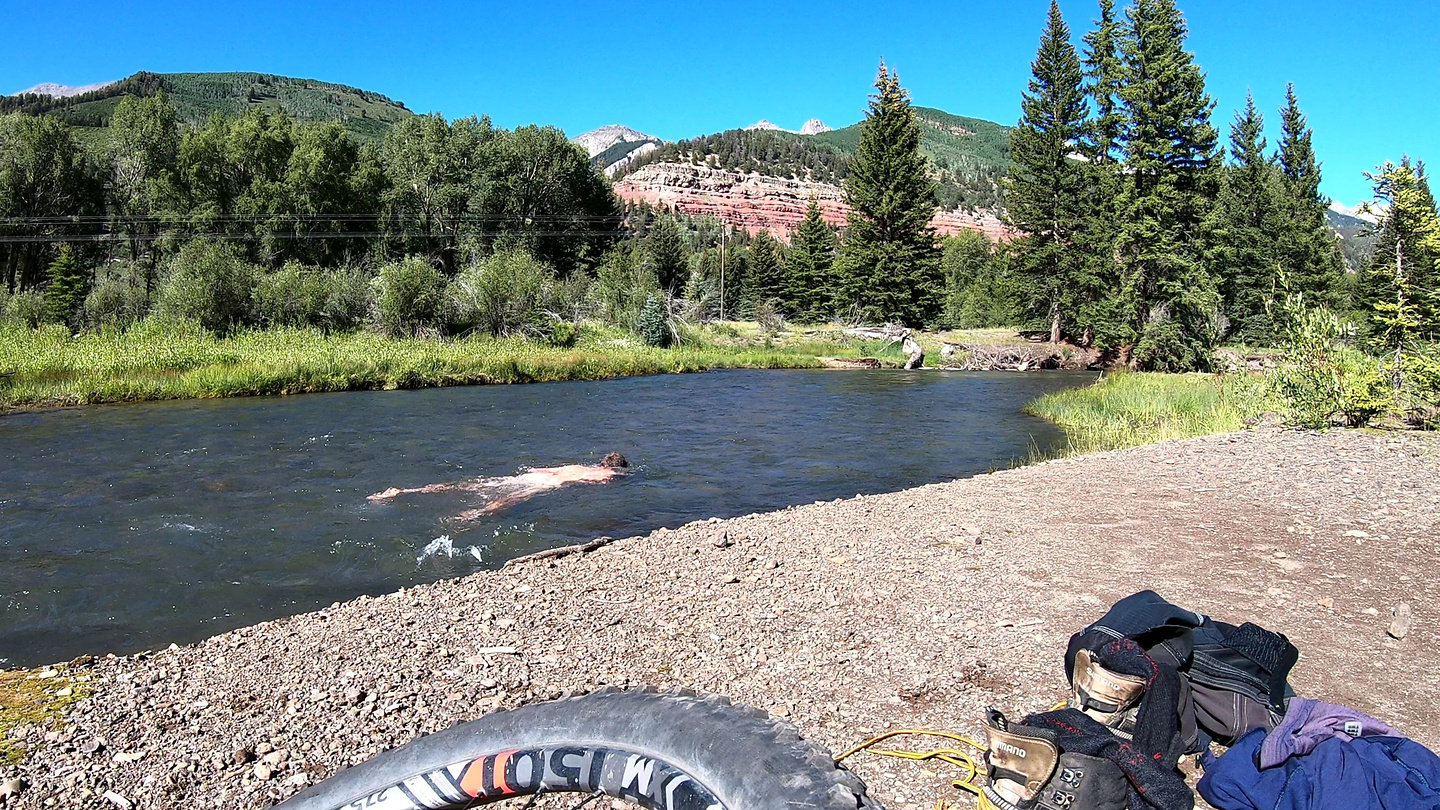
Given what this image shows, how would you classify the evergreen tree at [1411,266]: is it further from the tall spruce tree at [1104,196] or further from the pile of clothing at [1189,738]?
the tall spruce tree at [1104,196]

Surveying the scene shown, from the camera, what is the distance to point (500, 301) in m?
37.4

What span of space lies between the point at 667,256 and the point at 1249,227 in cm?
3883

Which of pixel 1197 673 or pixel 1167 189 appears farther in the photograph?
→ pixel 1167 189

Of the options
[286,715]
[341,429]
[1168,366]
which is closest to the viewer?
[286,715]

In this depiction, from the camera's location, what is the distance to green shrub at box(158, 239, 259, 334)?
31812 mm

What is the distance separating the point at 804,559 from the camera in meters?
7.50

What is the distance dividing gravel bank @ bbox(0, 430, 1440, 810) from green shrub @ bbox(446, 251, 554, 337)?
99.0 ft

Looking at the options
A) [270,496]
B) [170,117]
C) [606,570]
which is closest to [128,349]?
[270,496]

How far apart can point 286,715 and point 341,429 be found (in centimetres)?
1413

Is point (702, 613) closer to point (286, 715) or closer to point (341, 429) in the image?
point (286, 715)

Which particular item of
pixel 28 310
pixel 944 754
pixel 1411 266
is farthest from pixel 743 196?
pixel 944 754

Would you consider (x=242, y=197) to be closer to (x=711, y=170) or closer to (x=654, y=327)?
(x=654, y=327)

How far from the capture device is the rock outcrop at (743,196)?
163250 millimetres

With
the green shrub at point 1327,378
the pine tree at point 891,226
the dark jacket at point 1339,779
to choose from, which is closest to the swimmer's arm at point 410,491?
the dark jacket at point 1339,779
